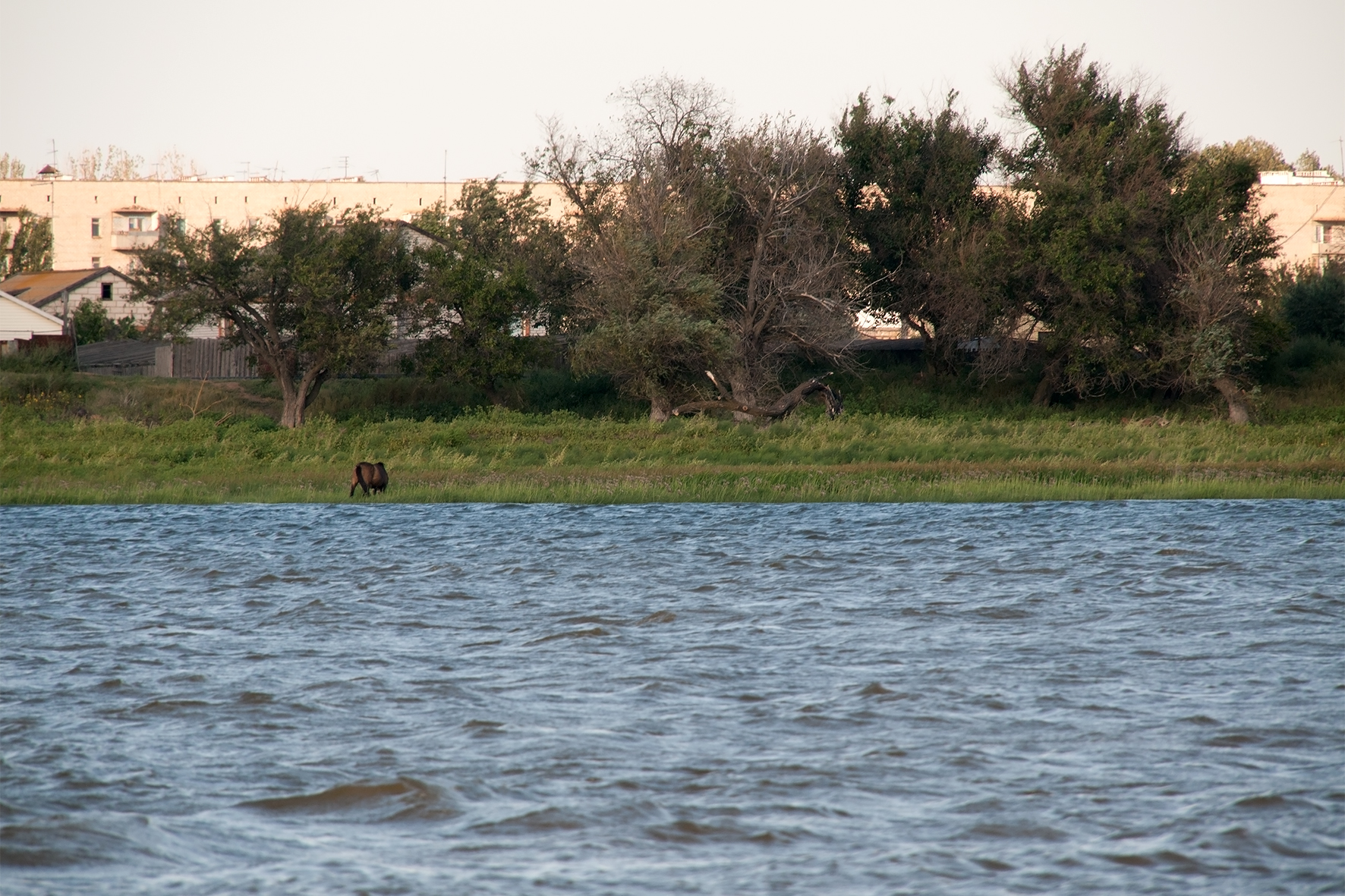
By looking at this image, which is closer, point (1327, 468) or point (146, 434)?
point (1327, 468)

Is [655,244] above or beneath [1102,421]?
above

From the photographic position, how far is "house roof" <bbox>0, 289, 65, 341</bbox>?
177 ft

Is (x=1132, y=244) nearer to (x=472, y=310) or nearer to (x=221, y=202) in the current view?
(x=472, y=310)

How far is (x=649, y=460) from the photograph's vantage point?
32.5 meters

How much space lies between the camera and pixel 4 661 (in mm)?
13680

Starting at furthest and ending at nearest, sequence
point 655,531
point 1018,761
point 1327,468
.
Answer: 1. point 1327,468
2. point 655,531
3. point 1018,761

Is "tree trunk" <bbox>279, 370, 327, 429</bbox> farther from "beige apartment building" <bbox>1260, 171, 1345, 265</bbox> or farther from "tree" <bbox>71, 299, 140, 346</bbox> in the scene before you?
"beige apartment building" <bbox>1260, 171, 1345, 265</bbox>

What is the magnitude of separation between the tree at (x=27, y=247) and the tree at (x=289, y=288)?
4845 cm

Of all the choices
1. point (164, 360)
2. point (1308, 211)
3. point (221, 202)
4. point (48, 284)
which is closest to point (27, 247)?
point (221, 202)

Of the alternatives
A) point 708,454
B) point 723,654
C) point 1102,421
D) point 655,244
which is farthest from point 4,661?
point 1102,421

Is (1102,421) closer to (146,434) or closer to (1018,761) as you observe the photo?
(146,434)

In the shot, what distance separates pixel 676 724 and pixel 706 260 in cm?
3480

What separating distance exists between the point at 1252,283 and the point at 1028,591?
32014 millimetres

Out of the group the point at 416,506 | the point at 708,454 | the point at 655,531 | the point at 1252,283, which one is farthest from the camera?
the point at 1252,283
